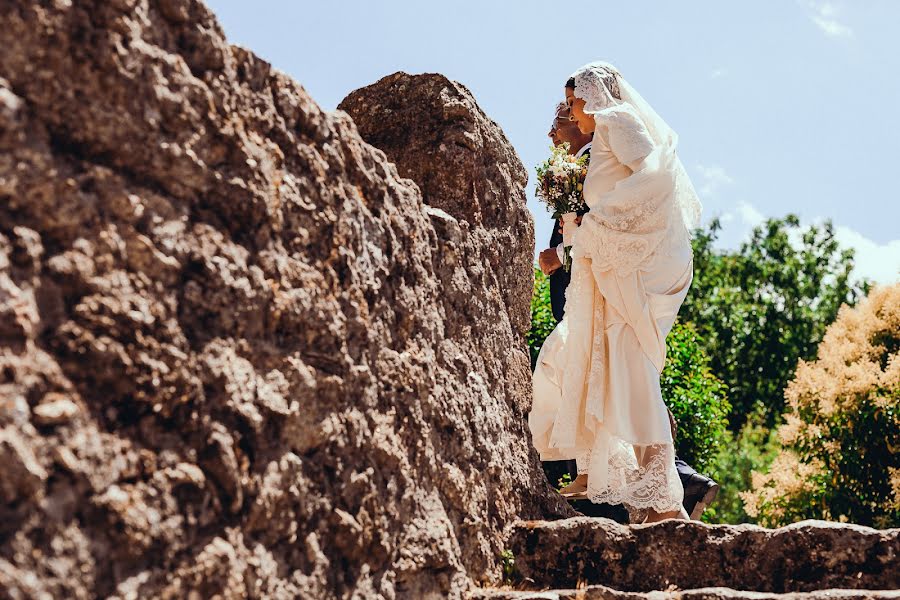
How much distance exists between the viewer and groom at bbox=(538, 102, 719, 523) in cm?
583

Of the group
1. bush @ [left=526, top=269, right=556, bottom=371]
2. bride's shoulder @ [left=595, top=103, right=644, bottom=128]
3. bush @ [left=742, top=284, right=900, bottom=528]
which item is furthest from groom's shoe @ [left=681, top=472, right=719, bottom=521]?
bush @ [left=742, top=284, right=900, bottom=528]

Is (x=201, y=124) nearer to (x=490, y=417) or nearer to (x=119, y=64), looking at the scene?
(x=119, y=64)

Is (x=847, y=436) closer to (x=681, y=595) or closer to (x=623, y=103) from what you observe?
(x=623, y=103)

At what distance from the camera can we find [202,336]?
8.82 feet

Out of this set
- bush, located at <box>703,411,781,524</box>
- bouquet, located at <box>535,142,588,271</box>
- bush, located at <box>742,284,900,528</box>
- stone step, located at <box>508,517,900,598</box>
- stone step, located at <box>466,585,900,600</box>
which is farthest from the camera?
bush, located at <box>703,411,781,524</box>

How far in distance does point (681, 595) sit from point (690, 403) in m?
6.58

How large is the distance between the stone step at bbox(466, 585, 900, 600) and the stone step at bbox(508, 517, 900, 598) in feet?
0.73

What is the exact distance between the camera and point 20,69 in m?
2.36

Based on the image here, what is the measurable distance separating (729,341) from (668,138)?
66.4ft

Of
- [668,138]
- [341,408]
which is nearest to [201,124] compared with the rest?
[341,408]

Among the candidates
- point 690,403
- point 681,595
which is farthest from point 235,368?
point 690,403

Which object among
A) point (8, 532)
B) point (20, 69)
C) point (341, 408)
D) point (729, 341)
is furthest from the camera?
point (729, 341)

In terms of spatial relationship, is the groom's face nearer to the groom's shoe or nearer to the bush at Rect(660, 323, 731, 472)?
the groom's shoe

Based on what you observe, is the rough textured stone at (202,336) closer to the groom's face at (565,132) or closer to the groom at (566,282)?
the groom at (566,282)
